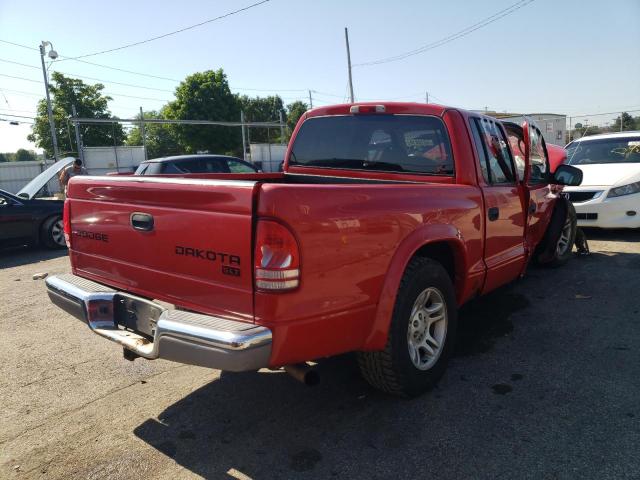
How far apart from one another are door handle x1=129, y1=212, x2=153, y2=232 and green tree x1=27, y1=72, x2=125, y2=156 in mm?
45115

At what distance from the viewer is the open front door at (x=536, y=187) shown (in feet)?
14.3

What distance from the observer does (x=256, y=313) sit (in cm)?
215

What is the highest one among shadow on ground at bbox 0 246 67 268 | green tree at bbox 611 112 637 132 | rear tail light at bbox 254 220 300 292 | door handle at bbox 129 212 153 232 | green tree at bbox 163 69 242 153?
green tree at bbox 163 69 242 153

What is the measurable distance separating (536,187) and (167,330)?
3.86 m

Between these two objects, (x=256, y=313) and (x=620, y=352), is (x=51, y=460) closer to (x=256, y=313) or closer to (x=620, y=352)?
(x=256, y=313)

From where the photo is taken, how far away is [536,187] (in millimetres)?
4645

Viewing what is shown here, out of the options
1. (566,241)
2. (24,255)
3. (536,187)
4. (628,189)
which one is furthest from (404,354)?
(24,255)

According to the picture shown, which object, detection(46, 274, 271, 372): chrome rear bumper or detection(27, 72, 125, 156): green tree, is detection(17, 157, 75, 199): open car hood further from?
detection(27, 72, 125, 156): green tree

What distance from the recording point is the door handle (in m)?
2.56

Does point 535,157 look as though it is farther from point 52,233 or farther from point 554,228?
point 52,233

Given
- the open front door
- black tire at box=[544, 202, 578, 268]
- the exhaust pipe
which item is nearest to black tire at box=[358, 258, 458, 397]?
the exhaust pipe

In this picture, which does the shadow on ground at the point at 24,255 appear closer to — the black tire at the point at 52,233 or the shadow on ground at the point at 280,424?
the black tire at the point at 52,233

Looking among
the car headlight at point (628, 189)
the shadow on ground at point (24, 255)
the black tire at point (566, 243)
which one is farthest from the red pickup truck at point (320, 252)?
the shadow on ground at point (24, 255)

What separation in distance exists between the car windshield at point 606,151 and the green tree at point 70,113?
42246 mm
